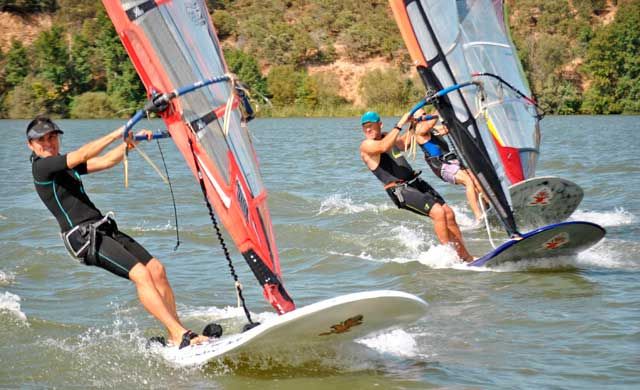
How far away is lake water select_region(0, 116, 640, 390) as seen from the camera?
6.18m

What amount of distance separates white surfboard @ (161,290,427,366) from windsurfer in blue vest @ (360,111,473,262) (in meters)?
3.71

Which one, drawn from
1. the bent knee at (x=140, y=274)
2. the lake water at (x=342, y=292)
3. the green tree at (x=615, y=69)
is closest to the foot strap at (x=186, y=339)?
the lake water at (x=342, y=292)

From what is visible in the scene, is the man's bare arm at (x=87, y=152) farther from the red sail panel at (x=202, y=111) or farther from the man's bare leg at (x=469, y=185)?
the man's bare leg at (x=469, y=185)

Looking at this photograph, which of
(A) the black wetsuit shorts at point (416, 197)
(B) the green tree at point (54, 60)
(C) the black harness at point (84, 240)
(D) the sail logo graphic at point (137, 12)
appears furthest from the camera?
(B) the green tree at point (54, 60)

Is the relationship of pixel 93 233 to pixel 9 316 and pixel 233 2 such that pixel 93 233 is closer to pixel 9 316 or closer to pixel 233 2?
pixel 9 316

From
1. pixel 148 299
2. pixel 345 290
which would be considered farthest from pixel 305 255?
pixel 148 299

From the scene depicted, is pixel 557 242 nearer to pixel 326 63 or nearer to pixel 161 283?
pixel 161 283

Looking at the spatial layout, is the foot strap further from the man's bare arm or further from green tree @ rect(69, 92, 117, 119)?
green tree @ rect(69, 92, 117, 119)

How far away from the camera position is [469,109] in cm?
944

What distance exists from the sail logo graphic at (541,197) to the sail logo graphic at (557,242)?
1217mm

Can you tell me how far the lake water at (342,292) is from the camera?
6176mm

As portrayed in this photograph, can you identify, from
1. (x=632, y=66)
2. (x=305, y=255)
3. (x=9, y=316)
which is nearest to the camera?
(x=9, y=316)

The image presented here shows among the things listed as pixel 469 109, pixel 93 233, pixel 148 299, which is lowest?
pixel 469 109

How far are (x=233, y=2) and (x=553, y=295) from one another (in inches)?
2472
